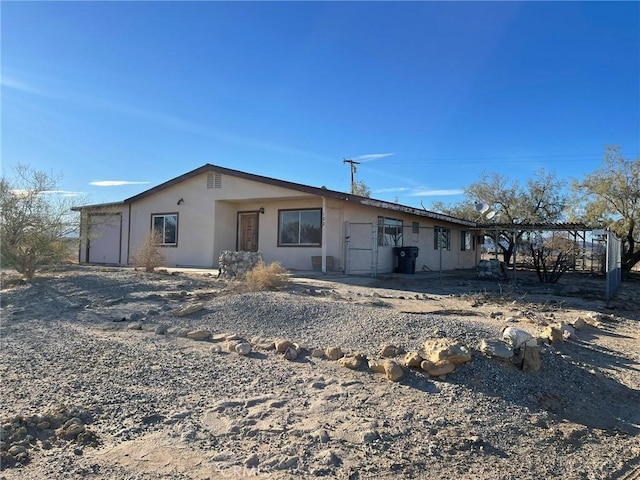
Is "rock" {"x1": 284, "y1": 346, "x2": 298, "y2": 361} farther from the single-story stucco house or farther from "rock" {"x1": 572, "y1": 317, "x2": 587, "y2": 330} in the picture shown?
the single-story stucco house

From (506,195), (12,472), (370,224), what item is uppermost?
(506,195)

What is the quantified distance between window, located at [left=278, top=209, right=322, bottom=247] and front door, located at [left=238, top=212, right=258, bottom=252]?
137cm

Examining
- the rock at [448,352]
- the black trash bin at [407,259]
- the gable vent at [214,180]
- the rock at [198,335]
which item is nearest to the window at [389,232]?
the black trash bin at [407,259]

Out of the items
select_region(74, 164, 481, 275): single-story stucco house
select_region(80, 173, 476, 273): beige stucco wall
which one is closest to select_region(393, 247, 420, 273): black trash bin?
select_region(74, 164, 481, 275): single-story stucco house

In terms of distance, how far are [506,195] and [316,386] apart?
98.6 feet

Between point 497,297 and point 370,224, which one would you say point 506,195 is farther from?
point 497,297

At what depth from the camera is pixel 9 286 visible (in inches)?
459

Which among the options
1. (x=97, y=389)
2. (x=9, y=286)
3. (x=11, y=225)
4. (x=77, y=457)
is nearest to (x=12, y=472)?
(x=77, y=457)

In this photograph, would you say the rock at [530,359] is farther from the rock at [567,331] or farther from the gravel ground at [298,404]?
the rock at [567,331]

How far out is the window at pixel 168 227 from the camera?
1916cm

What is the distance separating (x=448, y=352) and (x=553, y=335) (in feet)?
7.92

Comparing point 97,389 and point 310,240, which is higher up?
point 310,240

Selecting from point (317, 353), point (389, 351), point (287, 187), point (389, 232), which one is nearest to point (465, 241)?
point (389, 232)

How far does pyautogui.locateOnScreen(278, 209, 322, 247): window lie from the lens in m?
16.4
